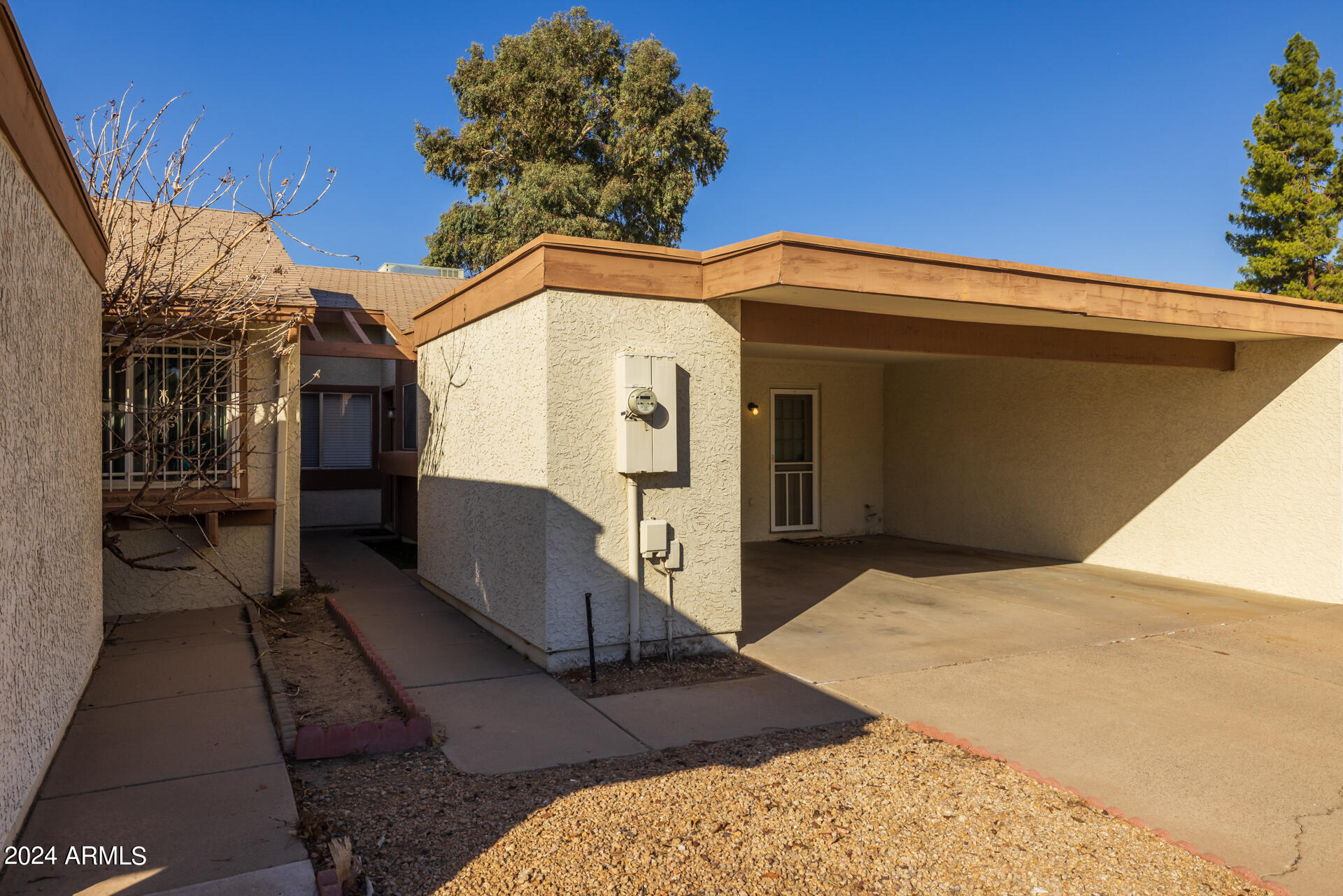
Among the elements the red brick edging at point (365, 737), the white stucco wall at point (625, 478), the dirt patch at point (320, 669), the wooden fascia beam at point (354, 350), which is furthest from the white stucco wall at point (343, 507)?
the red brick edging at point (365, 737)

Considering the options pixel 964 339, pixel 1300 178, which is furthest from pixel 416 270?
pixel 1300 178

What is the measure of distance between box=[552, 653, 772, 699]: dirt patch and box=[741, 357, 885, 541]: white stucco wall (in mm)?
6687

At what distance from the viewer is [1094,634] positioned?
23.1ft

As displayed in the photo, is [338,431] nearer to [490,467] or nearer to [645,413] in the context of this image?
[490,467]

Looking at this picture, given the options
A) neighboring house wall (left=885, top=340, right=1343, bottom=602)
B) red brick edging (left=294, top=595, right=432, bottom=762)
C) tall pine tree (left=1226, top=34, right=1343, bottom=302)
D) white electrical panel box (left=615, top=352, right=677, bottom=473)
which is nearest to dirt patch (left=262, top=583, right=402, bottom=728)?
red brick edging (left=294, top=595, right=432, bottom=762)

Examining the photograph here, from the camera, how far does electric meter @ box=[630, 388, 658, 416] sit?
5711 millimetres

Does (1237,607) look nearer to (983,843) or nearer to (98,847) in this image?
(983,843)

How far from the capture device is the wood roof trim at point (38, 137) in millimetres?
3152

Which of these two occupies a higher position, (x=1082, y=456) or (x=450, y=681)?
(x=1082, y=456)

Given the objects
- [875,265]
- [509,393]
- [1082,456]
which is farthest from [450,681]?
[1082,456]

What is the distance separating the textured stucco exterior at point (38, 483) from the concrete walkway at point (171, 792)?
154 millimetres

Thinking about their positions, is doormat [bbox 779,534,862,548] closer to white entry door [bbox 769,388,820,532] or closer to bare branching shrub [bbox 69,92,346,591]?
white entry door [bbox 769,388,820,532]

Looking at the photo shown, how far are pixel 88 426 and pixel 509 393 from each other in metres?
2.75

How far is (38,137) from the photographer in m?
3.68
